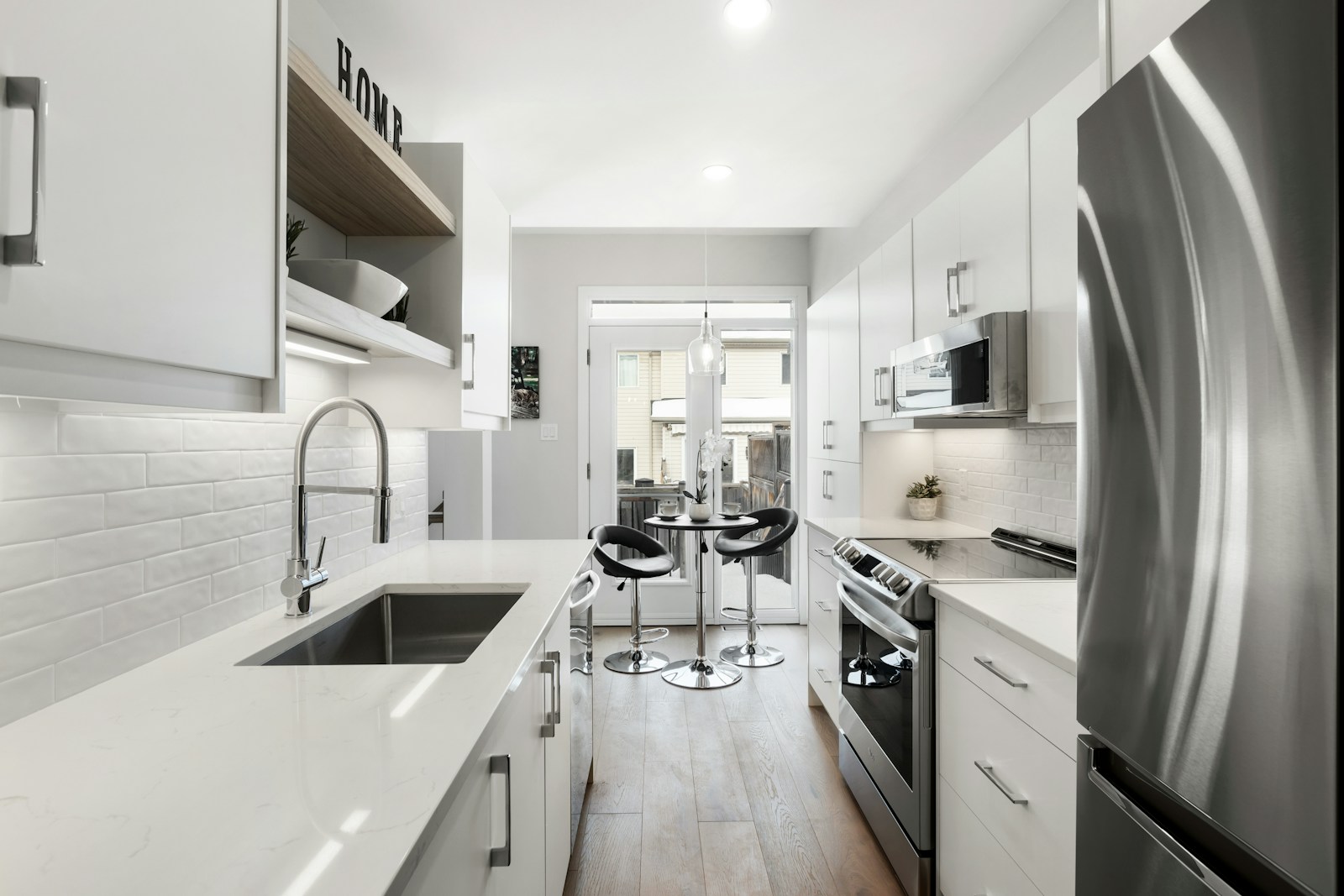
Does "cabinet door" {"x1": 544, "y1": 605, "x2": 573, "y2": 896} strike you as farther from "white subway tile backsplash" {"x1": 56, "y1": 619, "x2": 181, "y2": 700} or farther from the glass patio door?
the glass patio door

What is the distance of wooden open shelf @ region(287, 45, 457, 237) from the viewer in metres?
1.25

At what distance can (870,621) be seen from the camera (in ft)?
6.97

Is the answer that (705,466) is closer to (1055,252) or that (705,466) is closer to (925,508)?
(925,508)

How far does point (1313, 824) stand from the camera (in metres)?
0.60

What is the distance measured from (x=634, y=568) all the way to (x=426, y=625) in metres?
1.90

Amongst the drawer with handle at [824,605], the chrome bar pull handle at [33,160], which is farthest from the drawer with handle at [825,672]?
the chrome bar pull handle at [33,160]

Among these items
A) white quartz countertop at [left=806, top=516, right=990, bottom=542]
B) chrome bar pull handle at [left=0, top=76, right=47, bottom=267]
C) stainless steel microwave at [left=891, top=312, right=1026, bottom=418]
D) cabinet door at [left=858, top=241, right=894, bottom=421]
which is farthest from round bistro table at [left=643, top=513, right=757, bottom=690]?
chrome bar pull handle at [left=0, top=76, right=47, bottom=267]

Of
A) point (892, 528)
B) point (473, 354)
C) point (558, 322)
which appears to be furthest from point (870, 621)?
point (558, 322)

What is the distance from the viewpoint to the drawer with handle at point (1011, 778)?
1.23 metres

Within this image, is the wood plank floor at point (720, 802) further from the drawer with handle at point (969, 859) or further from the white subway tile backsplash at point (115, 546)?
the white subway tile backsplash at point (115, 546)

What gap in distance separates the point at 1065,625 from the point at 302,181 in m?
1.93

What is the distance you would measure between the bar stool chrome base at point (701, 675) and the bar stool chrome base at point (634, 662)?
0.28 feet

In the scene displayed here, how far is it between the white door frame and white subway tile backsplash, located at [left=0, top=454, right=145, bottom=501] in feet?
11.2

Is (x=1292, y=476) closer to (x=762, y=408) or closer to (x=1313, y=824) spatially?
(x=1313, y=824)
